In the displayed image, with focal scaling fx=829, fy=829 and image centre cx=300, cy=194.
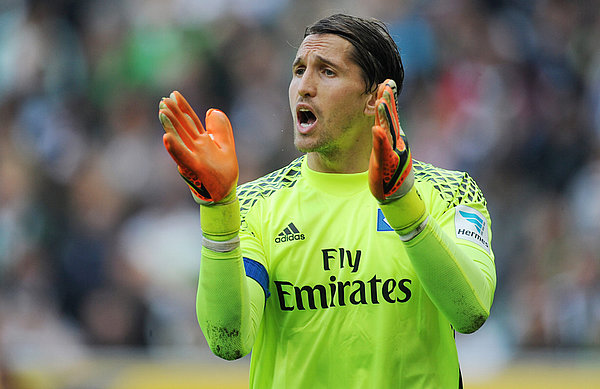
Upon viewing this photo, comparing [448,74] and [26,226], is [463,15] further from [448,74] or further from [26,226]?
[26,226]

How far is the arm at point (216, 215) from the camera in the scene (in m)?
2.62

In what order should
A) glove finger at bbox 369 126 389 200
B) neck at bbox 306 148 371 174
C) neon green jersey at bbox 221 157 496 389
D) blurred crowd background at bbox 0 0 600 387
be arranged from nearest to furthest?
glove finger at bbox 369 126 389 200
neon green jersey at bbox 221 157 496 389
neck at bbox 306 148 371 174
blurred crowd background at bbox 0 0 600 387

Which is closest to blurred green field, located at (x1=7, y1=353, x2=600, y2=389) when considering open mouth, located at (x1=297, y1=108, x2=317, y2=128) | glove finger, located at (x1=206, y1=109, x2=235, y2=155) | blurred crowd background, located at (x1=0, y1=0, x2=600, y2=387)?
blurred crowd background, located at (x1=0, y1=0, x2=600, y2=387)

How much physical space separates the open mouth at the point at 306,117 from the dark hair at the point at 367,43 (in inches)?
9.3

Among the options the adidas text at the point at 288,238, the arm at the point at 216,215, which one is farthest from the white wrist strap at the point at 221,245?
the adidas text at the point at 288,238

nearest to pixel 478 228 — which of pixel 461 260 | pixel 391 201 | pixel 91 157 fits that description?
pixel 461 260

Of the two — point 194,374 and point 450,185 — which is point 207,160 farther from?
point 194,374

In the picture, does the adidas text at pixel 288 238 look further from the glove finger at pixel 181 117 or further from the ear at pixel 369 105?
the glove finger at pixel 181 117

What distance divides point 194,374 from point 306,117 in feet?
11.6

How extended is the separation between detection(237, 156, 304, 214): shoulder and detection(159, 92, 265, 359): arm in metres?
0.50

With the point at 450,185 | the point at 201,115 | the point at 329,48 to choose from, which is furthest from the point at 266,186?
the point at 201,115

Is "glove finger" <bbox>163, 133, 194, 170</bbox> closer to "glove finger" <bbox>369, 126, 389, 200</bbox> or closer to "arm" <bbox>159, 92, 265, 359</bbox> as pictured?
"arm" <bbox>159, 92, 265, 359</bbox>

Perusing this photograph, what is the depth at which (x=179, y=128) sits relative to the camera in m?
2.63

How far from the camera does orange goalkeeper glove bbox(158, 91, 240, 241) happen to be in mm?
2613
